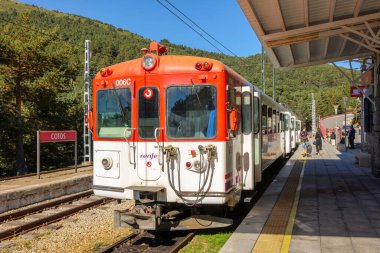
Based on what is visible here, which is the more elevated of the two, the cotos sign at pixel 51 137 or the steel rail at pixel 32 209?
the cotos sign at pixel 51 137

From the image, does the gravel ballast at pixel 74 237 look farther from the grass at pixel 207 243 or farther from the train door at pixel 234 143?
the train door at pixel 234 143

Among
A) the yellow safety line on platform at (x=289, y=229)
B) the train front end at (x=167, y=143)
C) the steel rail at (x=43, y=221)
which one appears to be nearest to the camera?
the yellow safety line on platform at (x=289, y=229)

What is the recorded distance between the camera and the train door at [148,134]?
6555mm

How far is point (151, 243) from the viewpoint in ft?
21.9

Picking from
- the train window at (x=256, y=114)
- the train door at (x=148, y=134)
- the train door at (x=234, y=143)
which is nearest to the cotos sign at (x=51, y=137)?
the train door at (x=148, y=134)

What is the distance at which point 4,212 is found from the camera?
9.84 meters

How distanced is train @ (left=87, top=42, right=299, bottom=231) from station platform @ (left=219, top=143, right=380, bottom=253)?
767 mm

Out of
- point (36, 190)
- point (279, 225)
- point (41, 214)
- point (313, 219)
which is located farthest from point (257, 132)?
point (36, 190)

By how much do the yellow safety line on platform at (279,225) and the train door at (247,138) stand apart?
32.8 inches

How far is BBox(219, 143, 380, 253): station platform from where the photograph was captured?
5.91 meters

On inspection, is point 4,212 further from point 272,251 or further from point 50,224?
point 272,251

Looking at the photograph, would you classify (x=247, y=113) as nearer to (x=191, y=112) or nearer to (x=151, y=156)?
(x=191, y=112)

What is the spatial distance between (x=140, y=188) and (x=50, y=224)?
10.7 feet

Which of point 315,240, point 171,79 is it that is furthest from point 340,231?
point 171,79
